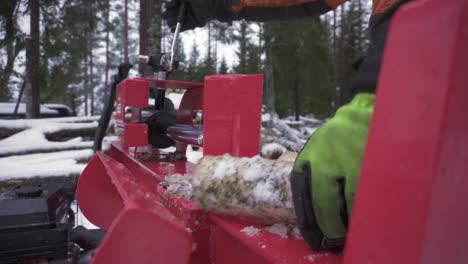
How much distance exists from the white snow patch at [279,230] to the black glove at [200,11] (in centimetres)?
162

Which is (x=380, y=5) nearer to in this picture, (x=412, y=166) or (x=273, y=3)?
(x=412, y=166)

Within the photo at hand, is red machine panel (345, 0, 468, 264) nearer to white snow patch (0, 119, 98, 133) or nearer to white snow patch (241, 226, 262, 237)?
white snow patch (241, 226, 262, 237)

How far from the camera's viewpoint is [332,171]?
0.68 metres

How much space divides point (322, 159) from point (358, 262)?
0.68 feet

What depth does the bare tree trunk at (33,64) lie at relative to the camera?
10211mm

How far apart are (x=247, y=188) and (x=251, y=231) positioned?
0.40 ft

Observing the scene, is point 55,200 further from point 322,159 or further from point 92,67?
point 92,67

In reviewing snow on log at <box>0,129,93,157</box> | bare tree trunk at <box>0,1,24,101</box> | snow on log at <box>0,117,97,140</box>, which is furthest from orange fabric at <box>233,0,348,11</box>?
bare tree trunk at <box>0,1,24,101</box>

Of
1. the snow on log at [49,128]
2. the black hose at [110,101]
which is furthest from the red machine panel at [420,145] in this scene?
the snow on log at [49,128]

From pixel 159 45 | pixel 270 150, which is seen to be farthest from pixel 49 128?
pixel 270 150

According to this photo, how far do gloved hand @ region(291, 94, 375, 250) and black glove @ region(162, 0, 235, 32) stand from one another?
168cm

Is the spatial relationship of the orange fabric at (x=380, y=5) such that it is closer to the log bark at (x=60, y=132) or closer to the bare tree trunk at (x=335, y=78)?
the log bark at (x=60, y=132)

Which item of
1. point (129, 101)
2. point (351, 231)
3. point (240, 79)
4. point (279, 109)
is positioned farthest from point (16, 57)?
point (279, 109)

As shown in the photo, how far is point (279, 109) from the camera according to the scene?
22438 millimetres
